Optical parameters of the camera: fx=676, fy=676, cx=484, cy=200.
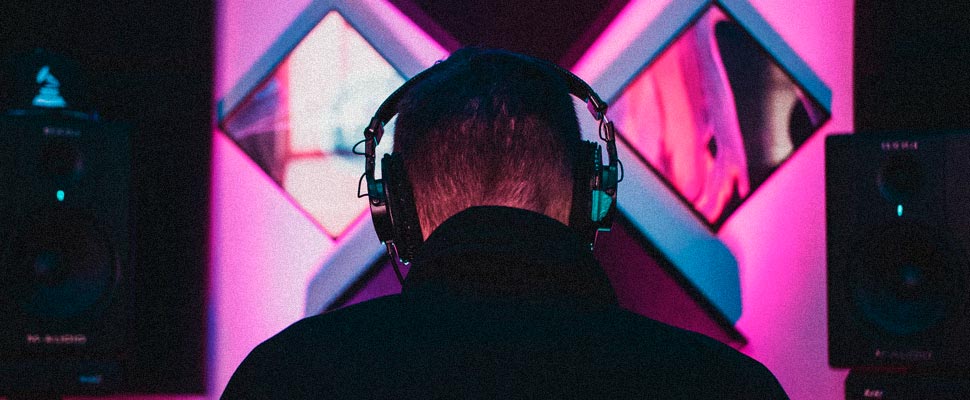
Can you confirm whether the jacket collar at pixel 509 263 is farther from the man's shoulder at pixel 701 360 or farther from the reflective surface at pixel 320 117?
the reflective surface at pixel 320 117

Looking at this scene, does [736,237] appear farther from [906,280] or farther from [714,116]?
[906,280]

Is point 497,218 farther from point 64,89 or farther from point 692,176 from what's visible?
point 64,89

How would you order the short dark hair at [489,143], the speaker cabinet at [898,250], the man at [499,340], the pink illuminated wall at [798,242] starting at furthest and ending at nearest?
the pink illuminated wall at [798,242], the speaker cabinet at [898,250], the short dark hair at [489,143], the man at [499,340]

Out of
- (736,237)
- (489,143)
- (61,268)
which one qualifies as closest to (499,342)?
(489,143)

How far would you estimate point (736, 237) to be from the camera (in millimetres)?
1683

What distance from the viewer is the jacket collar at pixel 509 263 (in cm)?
67

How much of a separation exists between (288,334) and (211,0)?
1.38 m

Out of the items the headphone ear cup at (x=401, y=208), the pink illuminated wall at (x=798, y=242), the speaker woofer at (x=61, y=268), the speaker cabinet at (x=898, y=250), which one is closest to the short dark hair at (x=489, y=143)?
the headphone ear cup at (x=401, y=208)

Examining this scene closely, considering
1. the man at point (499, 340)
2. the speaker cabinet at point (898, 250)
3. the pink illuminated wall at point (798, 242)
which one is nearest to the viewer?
the man at point (499, 340)

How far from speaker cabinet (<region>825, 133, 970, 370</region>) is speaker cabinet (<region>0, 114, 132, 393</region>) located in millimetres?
1368

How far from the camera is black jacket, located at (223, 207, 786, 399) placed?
2.05 feet

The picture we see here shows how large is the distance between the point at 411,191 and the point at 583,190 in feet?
0.71

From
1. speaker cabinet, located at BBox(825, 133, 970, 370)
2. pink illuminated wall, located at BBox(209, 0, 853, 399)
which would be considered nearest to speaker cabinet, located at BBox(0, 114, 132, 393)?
pink illuminated wall, located at BBox(209, 0, 853, 399)

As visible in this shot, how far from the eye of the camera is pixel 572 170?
2.72 ft
